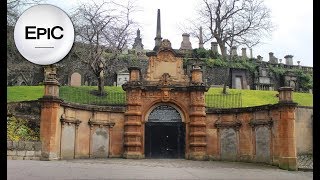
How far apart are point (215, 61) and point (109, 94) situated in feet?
68.6

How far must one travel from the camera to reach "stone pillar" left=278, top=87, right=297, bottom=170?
18.4 meters

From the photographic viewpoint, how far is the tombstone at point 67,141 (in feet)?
65.8

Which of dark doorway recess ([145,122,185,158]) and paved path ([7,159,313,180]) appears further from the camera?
dark doorway recess ([145,122,185,158])

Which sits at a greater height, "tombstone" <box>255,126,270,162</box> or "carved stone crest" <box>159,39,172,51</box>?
"carved stone crest" <box>159,39,172,51</box>

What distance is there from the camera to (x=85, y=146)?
72.8 feet

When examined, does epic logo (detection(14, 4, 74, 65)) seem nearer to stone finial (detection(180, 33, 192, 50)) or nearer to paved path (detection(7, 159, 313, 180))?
paved path (detection(7, 159, 313, 180))

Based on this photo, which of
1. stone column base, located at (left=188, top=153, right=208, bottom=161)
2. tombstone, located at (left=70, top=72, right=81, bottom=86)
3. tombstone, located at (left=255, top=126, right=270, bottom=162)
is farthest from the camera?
tombstone, located at (left=70, top=72, right=81, bottom=86)

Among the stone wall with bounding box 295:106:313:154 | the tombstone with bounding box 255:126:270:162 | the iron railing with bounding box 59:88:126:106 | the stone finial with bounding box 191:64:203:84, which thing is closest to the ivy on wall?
the stone finial with bounding box 191:64:203:84

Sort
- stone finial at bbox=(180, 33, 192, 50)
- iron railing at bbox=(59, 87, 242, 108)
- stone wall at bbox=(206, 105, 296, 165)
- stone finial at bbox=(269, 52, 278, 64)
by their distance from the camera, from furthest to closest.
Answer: stone finial at bbox=(269, 52, 278, 64) < stone finial at bbox=(180, 33, 192, 50) < iron railing at bbox=(59, 87, 242, 108) < stone wall at bbox=(206, 105, 296, 165)

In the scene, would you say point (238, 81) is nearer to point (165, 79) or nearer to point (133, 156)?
point (165, 79)

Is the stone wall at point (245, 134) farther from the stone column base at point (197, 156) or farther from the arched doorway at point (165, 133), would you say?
the arched doorway at point (165, 133)

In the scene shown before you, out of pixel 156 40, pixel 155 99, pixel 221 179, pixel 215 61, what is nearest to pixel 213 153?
pixel 155 99

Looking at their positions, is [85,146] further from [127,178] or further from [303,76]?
[303,76]

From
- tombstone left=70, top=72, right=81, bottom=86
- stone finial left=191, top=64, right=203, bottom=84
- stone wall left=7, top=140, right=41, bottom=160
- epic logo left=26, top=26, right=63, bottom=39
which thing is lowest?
stone wall left=7, top=140, right=41, bottom=160
